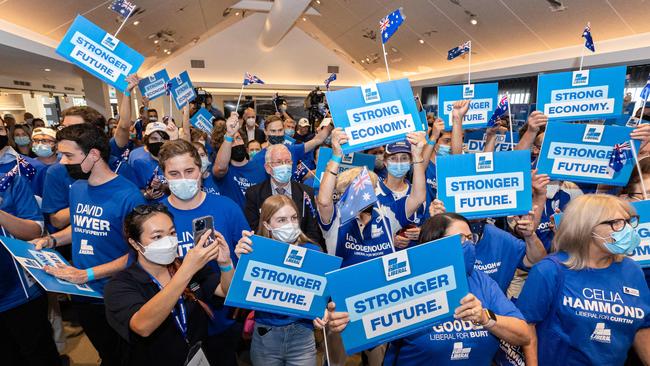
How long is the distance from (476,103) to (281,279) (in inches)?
131

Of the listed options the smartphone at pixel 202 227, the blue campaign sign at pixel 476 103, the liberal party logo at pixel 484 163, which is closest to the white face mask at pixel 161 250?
the smartphone at pixel 202 227

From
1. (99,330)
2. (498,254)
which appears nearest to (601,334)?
(498,254)

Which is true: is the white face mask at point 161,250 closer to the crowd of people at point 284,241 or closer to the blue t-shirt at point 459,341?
the crowd of people at point 284,241

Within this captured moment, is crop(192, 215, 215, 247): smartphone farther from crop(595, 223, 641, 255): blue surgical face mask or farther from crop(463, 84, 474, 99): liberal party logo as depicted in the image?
crop(463, 84, 474, 99): liberal party logo

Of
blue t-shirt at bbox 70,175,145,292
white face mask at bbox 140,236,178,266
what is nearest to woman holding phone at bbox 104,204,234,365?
white face mask at bbox 140,236,178,266

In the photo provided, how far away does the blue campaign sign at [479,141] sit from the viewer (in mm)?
4859

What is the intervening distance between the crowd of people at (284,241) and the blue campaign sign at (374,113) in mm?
80

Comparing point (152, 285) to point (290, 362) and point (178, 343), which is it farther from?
point (290, 362)

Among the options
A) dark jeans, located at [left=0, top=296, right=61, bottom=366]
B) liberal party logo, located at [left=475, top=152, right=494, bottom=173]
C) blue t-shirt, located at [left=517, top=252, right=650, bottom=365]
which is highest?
liberal party logo, located at [left=475, top=152, right=494, bottom=173]

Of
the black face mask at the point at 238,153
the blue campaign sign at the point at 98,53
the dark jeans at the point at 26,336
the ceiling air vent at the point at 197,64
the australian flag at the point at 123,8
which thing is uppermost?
the ceiling air vent at the point at 197,64

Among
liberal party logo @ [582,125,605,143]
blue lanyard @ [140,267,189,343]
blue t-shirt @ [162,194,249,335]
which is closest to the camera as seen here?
blue lanyard @ [140,267,189,343]

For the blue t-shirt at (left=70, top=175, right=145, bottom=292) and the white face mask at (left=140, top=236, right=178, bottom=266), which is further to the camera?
the blue t-shirt at (left=70, top=175, right=145, bottom=292)

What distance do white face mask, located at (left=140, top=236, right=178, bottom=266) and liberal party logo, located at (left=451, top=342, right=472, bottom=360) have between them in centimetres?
139

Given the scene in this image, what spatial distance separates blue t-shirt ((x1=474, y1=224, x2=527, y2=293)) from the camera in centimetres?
214
